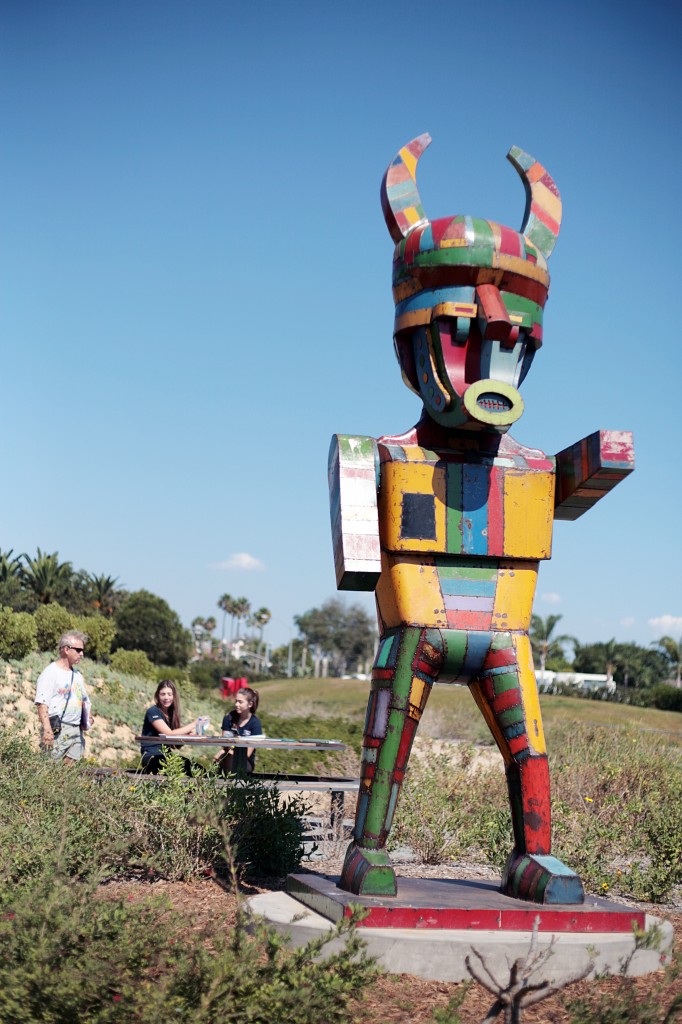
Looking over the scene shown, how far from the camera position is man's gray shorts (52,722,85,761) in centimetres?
749

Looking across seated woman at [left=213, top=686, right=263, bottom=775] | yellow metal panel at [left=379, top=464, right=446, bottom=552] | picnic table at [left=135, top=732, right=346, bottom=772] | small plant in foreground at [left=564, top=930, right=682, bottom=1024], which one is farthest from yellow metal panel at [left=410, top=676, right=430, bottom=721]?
seated woman at [left=213, top=686, right=263, bottom=775]

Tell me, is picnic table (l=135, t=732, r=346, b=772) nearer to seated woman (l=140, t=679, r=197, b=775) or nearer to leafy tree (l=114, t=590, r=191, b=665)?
seated woman (l=140, t=679, r=197, b=775)

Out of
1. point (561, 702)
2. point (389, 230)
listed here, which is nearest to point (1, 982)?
point (389, 230)

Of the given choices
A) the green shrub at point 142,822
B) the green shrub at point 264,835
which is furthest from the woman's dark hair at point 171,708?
the green shrub at point 264,835

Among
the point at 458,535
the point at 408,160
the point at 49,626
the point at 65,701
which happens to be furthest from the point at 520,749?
the point at 49,626

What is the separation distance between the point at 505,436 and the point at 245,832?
264cm

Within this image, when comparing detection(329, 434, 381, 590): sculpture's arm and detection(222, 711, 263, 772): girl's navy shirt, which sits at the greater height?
detection(329, 434, 381, 590): sculpture's arm

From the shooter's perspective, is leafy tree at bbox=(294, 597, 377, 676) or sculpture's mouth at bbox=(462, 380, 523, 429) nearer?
sculpture's mouth at bbox=(462, 380, 523, 429)

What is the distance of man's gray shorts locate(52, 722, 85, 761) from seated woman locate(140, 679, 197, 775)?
1.84 ft

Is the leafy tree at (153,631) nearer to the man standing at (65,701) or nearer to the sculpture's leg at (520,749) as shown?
the man standing at (65,701)

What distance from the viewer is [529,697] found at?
15.5ft

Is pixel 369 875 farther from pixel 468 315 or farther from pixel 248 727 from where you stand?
pixel 248 727

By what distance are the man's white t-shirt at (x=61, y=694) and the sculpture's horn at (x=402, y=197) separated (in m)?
4.08

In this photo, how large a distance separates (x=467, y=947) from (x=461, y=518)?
182 centimetres
